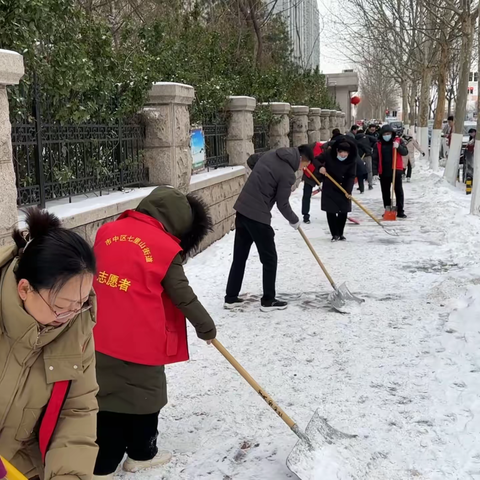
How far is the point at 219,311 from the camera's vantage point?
5.73 metres

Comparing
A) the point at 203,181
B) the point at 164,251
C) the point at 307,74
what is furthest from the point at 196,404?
the point at 307,74

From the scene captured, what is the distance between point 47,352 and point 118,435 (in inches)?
51.4

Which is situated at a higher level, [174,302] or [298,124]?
[298,124]

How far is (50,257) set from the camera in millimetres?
1574

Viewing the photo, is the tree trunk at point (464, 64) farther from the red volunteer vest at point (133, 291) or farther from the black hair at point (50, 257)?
the black hair at point (50, 257)

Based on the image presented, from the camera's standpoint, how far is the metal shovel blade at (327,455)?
2.92 meters

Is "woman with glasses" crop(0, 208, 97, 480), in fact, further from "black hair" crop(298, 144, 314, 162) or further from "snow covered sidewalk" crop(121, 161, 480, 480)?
"black hair" crop(298, 144, 314, 162)

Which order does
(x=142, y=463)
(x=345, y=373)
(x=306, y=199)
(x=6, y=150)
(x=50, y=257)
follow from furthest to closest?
1. (x=306, y=199)
2. (x=345, y=373)
3. (x=6, y=150)
4. (x=142, y=463)
5. (x=50, y=257)

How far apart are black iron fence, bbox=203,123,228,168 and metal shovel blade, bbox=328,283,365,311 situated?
13.2 feet

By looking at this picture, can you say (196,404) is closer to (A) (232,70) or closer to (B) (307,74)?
(A) (232,70)

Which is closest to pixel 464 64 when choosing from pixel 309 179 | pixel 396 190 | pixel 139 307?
pixel 396 190

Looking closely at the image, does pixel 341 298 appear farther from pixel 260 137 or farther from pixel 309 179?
pixel 260 137

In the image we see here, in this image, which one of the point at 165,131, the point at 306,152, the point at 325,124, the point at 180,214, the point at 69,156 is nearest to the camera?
the point at 180,214

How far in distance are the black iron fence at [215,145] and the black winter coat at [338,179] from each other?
1.82m
